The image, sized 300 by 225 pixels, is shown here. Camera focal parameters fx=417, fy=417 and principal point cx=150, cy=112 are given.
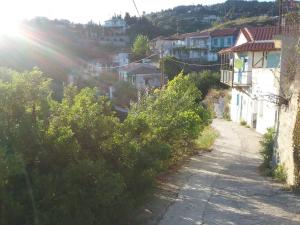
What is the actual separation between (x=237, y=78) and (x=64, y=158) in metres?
21.1

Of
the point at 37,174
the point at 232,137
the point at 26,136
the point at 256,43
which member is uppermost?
the point at 256,43

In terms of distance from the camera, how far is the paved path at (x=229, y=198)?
8.20 metres

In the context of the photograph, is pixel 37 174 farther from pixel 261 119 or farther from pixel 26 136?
pixel 261 119

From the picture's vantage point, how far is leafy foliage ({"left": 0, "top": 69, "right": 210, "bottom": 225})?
6.11m

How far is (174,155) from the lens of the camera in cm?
1380

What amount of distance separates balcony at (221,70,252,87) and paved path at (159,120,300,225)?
10563mm

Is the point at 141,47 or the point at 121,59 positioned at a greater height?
the point at 141,47

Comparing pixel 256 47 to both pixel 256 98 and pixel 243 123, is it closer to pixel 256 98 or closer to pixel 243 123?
pixel 256 98

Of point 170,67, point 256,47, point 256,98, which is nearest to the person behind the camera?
point 256,98

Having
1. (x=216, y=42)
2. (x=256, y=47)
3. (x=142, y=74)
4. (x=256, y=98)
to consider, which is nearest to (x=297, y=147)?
(x=256, y=98)

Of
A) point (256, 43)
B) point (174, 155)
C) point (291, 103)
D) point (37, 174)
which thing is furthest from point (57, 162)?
point (256, 43)

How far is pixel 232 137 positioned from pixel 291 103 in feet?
36.3

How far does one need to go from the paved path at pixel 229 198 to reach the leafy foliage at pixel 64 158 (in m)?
1.05

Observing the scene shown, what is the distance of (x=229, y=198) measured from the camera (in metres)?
9.61
